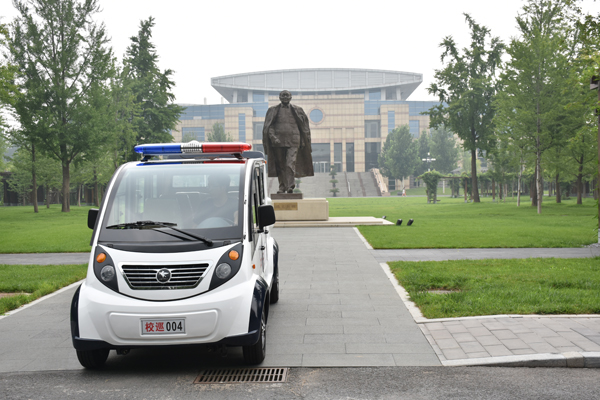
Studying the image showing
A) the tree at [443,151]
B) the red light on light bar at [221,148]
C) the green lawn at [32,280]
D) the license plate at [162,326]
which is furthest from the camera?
the tree at [443,151]

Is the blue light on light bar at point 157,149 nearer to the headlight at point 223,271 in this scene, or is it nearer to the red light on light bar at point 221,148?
the red light on light bar at point 221,148

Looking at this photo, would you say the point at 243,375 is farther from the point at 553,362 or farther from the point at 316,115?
Answer: the point at 316,115

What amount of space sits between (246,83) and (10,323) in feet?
435

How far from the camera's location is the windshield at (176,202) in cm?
504

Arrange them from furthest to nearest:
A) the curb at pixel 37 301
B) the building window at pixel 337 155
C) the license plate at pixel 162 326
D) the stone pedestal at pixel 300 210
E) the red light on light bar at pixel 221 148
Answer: the building window at pixel 337 155
the stone pedestal at pixel 300 210
the curb at pixel 37 301
the red light on light bar at pixel 221 148
the license plate at pixel 162 326

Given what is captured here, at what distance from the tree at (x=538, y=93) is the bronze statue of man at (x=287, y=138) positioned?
13.9 metres

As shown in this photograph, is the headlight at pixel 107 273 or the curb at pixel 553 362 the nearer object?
the headlight at pixel 107 273

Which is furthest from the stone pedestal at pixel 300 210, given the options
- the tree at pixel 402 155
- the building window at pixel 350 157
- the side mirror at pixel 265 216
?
the building window at pixel 350 157

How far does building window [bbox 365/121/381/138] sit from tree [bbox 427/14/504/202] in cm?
7374

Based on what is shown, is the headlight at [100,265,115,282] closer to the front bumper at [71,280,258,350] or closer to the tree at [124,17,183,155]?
the front bumper at [71,280,258,350]

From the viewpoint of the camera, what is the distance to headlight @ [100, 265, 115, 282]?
4.73 meters

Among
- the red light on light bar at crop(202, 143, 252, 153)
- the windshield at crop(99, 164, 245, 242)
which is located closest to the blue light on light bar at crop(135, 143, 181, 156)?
the windshield at crop(99, 164, 245, 242)

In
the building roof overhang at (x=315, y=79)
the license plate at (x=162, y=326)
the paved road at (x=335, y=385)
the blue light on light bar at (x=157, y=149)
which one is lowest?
the paved road at (x=335, y=385)

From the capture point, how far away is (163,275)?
466cm
